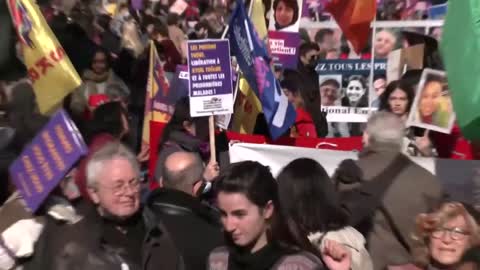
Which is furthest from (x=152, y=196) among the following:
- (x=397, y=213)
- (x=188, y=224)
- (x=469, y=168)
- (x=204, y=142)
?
(x=204, y=142)

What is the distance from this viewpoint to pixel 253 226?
4.11m

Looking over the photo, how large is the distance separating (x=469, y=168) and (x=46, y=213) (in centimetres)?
274

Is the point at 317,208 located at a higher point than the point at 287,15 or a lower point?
lower

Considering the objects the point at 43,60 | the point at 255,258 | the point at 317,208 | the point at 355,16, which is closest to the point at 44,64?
the point at 43,60

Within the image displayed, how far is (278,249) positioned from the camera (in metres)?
4.08

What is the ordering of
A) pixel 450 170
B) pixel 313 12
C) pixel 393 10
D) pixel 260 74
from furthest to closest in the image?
pixel 393 10 < pixel 313 12 < pixel 260 74 < pixel 450 170

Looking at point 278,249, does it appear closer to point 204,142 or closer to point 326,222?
point 326,222

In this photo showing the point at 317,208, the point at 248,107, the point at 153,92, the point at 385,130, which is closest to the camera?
the point at 317,208

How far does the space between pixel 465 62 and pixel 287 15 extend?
6034mm

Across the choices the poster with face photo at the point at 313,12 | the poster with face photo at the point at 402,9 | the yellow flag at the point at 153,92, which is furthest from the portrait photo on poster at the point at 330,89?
the poster with face photo at the point at 402,9

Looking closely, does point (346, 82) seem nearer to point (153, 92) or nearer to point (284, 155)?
point (153, 92)

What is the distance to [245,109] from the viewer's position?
28.7 feet

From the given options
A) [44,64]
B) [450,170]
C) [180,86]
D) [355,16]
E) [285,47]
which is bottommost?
[450,170]

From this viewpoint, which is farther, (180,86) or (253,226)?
(180,86)
